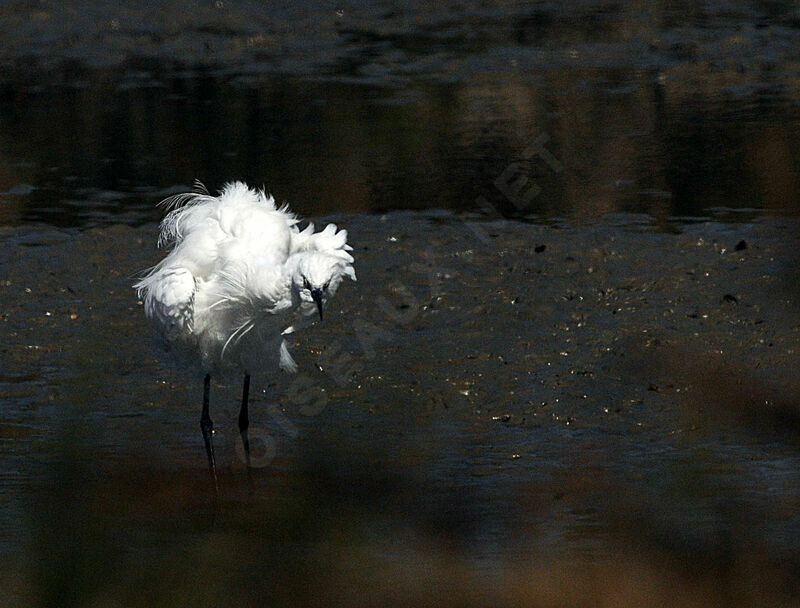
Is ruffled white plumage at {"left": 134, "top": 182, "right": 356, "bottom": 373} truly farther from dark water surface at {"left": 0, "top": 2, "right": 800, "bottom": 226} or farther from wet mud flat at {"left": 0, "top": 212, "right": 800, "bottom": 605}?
dark water surface at {"left": 0, "top": 2, "right": 800, "bottom": 226}

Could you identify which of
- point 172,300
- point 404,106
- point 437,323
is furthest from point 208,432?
point 404,106

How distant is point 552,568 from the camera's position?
166 inches

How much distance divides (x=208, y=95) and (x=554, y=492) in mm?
9000

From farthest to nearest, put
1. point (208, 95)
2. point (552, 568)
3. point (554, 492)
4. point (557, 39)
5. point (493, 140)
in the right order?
point (557, 39) → point (208, 95) → point (493, 140) → point (554, 492) → point (552, 568)

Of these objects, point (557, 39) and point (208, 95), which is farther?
point (557, 39)

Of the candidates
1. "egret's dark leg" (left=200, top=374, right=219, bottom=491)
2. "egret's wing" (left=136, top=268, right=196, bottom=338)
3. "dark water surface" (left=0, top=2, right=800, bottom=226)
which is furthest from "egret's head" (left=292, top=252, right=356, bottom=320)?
"dark water surface" (left=0, top=2, right=800, bottom=226)

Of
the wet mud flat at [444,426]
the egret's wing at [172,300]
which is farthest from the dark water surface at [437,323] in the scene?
the egret's wing at [172,300]

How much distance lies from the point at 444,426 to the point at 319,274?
4.55 feet

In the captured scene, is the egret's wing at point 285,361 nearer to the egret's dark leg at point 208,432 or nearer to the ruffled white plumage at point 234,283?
the ruffled white plumage at point 234,283

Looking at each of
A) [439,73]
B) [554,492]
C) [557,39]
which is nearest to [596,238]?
[554,492]

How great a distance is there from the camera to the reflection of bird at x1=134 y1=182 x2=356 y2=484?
5398mm

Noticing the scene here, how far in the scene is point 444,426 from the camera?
19.6ft

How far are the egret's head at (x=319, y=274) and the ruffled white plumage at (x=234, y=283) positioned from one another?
0.59 feet

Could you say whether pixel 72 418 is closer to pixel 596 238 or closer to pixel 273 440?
pixel 273 440
